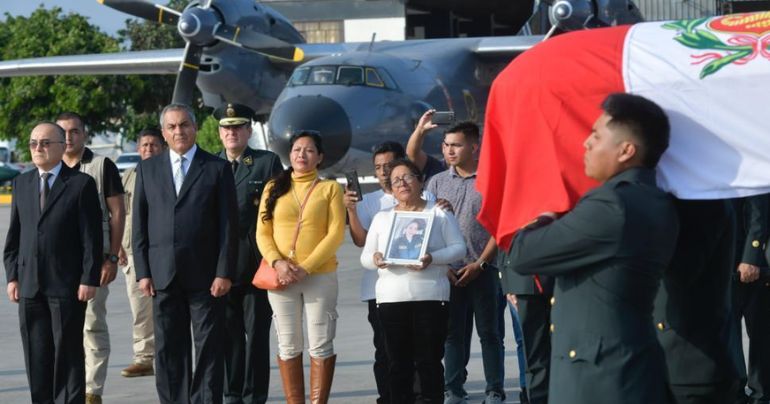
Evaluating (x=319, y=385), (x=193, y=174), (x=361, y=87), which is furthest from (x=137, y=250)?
(x=361, y=87)

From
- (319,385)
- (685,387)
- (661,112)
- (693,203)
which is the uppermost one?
(661,112)

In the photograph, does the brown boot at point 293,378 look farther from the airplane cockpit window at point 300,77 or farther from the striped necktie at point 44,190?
the airplane cockpit window at point 300,77

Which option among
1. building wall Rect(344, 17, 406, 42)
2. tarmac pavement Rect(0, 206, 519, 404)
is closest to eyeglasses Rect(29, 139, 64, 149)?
tarmac pavement Rect(0, 206, 519, 404)

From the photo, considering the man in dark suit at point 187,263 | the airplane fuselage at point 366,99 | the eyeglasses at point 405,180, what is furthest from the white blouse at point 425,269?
the airplane fuselage at point 366,99

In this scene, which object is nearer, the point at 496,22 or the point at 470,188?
the point at 470,188

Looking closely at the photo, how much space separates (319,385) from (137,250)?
1274 millimetres

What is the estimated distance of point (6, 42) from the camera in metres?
52.5

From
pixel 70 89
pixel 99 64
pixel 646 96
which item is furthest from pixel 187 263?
pixel 70 89

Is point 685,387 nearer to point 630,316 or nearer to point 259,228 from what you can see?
point 630,316

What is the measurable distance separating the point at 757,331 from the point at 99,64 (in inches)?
903

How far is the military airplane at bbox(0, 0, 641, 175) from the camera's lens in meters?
17.8

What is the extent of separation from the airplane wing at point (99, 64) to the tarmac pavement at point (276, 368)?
51.7 feet

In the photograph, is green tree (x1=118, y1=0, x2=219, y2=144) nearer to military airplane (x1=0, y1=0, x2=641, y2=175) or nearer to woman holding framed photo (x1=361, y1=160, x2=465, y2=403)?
military airplane (x1=0, y1=0, x2=641, y2=175)

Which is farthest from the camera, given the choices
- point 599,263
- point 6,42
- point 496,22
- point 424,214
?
point 6,42
